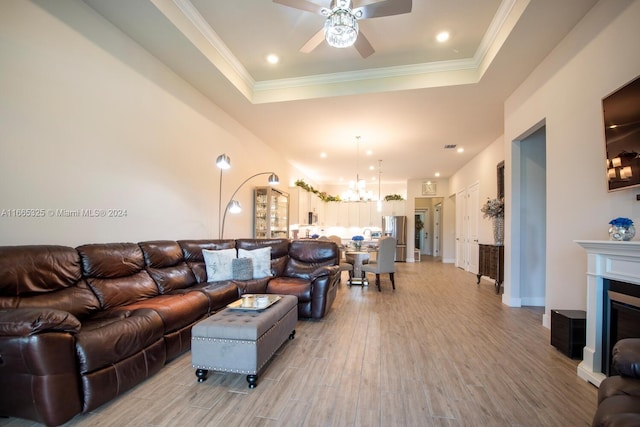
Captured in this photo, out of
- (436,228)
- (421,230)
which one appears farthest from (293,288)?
(421,230)

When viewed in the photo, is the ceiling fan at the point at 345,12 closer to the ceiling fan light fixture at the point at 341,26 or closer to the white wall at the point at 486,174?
the ceiling fan light fixture at the point at 341,26

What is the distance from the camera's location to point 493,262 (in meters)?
5.23

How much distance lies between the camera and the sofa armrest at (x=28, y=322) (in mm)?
1433

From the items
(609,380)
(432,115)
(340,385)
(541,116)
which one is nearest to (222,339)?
(340,385)

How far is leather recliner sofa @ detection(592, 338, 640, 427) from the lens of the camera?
1034 millimetres

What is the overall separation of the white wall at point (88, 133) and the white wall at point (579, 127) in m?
4.50

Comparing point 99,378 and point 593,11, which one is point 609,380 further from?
point 593,11

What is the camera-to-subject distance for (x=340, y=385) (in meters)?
2.07

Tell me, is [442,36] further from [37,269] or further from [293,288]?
[37,269]

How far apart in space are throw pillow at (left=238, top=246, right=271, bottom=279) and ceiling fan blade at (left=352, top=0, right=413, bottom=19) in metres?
3.02

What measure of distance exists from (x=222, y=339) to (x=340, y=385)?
94 centimetres

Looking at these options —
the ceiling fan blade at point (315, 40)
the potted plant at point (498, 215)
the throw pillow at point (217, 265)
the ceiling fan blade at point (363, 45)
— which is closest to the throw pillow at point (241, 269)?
the throw pillow at point (217, 265)

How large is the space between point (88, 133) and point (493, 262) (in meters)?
6.26

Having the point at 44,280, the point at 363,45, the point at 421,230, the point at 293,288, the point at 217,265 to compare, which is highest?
the point at 363,45
